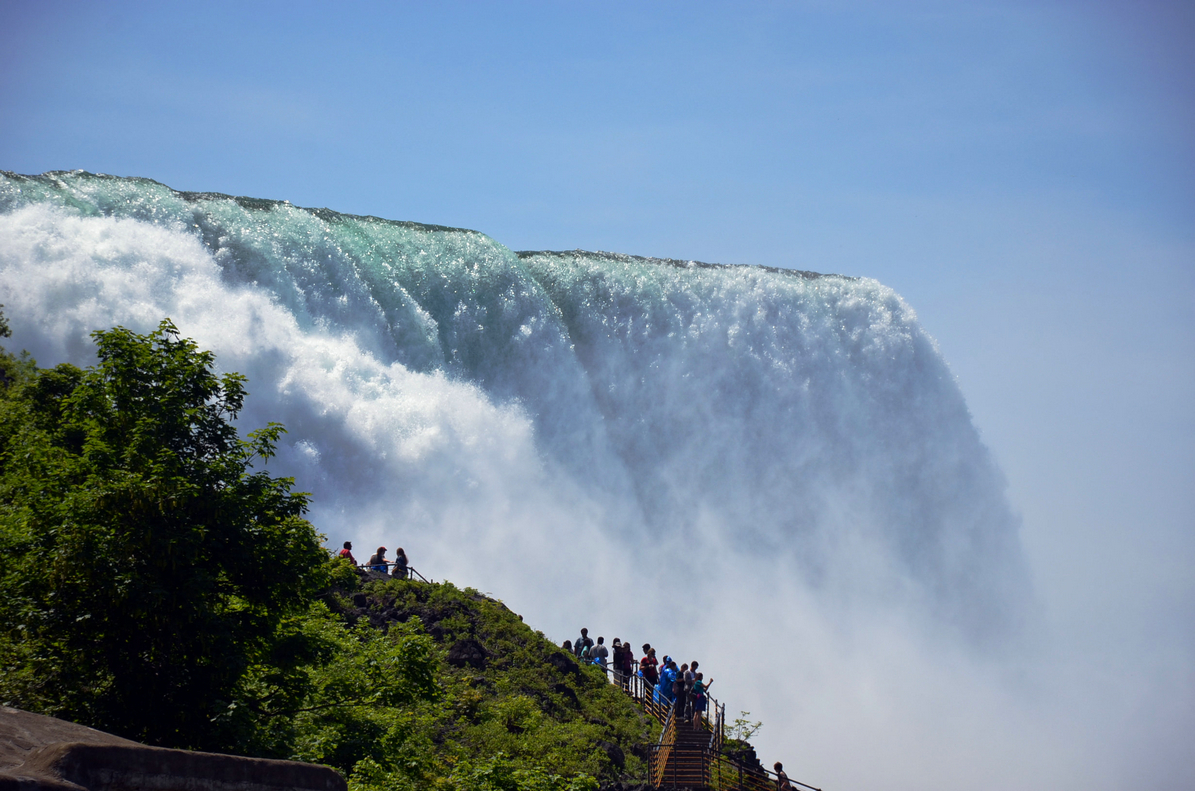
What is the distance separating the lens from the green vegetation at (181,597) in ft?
32.7

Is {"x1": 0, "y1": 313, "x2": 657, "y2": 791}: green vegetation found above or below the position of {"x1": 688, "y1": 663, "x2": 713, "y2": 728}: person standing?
below

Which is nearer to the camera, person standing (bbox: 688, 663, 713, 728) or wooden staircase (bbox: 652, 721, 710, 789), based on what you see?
wooden staircase (bbox: 652, 721, 710, 789)

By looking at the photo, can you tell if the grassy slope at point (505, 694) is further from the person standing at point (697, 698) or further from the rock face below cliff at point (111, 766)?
the rock face below cliff at point (111, 766)

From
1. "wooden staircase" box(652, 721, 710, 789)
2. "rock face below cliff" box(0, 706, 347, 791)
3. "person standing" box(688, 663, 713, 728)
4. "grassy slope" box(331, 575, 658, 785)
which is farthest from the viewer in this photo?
"person standing" box(688, 663, 713, 728)

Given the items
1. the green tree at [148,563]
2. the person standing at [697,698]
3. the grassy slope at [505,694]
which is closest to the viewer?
the green tree at [148,563]

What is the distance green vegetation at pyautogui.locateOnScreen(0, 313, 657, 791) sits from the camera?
996cm

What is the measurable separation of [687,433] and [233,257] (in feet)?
57.6

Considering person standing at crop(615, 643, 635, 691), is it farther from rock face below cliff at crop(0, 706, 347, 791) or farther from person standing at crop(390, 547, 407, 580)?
rock face below cliff at crop(0, 706, 347, 791)

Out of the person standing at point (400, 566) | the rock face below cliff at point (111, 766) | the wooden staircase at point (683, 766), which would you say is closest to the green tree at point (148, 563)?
the rock face below cliff at point (111, 766)

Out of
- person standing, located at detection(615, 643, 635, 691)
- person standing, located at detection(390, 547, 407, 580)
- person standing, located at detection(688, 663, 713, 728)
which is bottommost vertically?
person standing, located at detection(688, 663, 713, 728)

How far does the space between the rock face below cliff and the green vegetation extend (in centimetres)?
396

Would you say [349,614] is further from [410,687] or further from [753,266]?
[753,266]

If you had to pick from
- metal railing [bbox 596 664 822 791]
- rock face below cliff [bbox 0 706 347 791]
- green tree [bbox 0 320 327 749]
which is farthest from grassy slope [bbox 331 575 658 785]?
rock face below cliff [bbox 0 706 347 791]

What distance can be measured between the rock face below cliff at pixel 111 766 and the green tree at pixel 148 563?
395 cm
